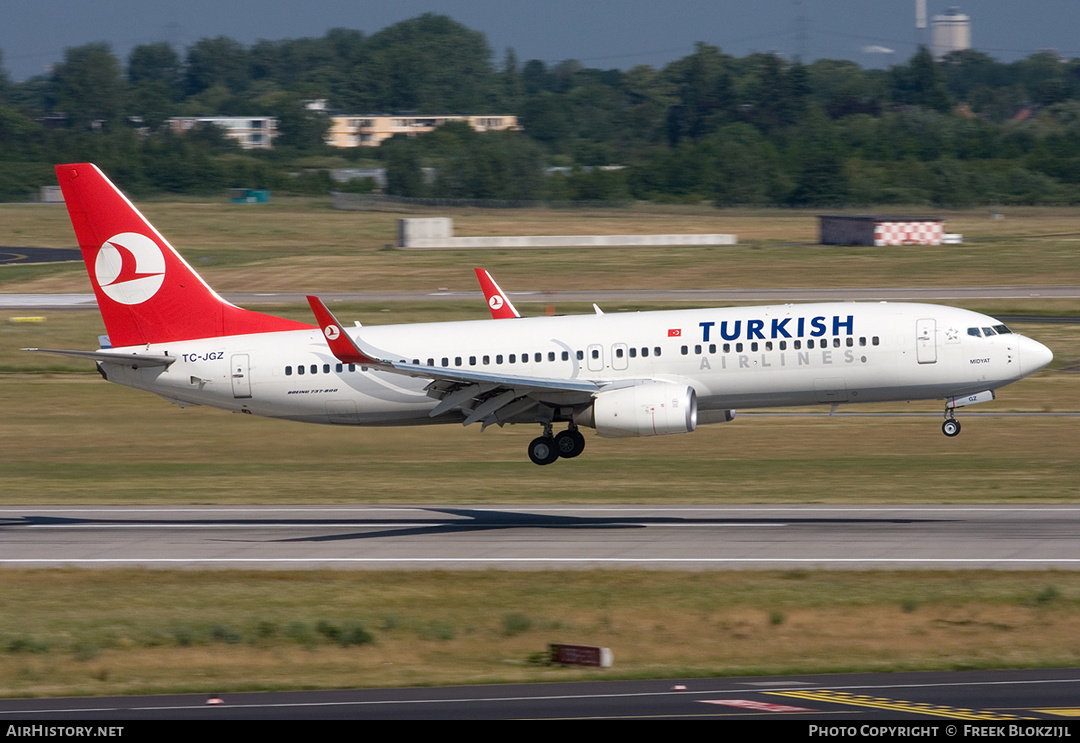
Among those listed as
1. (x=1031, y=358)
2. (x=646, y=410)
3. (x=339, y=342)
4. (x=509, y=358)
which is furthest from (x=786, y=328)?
(x=339, y=342)

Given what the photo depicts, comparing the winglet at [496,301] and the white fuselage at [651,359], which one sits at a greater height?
the winglet at [496,301]

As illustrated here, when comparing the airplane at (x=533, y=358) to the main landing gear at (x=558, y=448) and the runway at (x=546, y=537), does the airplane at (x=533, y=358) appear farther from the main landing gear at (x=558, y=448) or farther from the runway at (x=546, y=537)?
the runway at (x=546, y=537)

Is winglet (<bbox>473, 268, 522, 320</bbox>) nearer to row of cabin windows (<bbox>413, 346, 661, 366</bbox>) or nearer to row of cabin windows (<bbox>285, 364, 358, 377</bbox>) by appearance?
row of cabin windows (<bbox>413, 346, 661, 366</bbox>)

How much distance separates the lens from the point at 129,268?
4338 cm

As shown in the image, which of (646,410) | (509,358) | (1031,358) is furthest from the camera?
(509,358)

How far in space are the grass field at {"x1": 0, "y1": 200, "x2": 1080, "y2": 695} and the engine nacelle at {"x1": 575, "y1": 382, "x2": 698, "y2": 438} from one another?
547 centimetres

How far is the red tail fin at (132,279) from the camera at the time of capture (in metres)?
43.2

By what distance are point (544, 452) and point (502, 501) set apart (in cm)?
337

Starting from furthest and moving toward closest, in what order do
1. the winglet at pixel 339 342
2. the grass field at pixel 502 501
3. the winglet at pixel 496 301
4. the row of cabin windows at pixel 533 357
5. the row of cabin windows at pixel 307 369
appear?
the winglet at pixel 496 301, the row of cabin windows at pixel 307 369, the row of cabin windows at pixel 533 357, the winglet at pixel 339 342, the grass field at pixel 502 501

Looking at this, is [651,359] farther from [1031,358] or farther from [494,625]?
[494,625]

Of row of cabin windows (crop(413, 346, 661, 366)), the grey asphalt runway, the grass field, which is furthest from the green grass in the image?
row of cabin windows (crop(413, 346, 661, 366))

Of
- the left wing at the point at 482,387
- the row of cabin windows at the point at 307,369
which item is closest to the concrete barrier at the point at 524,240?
the row of cabin windows at the point at 307,369

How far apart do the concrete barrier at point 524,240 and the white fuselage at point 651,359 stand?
8424 cm
